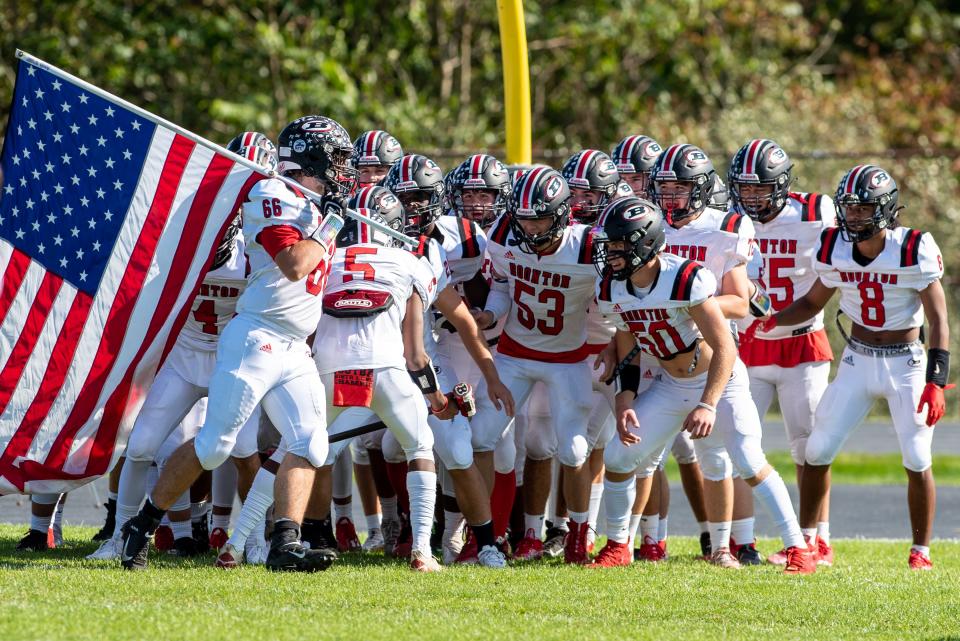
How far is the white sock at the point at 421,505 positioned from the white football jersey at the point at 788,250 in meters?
2.50

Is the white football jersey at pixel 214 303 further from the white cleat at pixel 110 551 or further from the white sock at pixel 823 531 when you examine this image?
the white sock at pixel 823 531

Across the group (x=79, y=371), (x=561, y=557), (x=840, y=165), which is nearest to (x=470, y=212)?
(x=561, y=557)

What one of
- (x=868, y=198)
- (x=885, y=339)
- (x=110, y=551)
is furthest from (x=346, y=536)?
(x=868, y=198)

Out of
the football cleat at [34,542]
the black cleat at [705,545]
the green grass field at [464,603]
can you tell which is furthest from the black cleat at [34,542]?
the black cleat at [705,545]

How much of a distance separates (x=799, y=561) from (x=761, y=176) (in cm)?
233

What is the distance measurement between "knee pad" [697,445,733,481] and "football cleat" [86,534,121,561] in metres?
3.08

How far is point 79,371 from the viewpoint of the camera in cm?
667

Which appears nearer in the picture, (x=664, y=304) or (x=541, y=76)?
(x=664, y=304)

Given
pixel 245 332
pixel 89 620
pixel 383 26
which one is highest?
pixel 383 26

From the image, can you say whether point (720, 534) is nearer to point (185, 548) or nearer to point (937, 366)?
point (937, 366)

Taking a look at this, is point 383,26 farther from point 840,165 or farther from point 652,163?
point 652,163

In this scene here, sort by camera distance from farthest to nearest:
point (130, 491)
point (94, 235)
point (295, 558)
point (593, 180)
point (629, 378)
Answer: point (593, 180) → point (629, 378) → point (130, 491) → point (94, 235) → point (295, 558)

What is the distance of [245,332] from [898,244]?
3.58 metres

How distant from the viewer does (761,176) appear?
26.9ft
